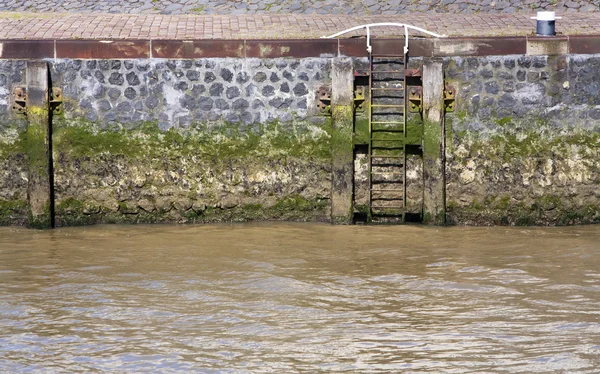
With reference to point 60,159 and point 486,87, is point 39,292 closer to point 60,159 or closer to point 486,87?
point 60,159

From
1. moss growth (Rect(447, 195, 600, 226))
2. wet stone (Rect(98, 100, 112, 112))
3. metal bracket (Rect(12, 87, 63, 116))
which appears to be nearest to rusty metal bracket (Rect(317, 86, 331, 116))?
moss growth (Rect(447, 195, 600, 226))

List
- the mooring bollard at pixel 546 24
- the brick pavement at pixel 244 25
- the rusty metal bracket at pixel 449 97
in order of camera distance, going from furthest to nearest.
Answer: the brick pavement at pixel 244 25 < the mooring bollard at pixel 546 24 < the rusty metal bracket at pixel 449 97

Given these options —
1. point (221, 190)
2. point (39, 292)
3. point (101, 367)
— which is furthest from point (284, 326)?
point (221, 190)

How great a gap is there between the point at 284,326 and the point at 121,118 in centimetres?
513

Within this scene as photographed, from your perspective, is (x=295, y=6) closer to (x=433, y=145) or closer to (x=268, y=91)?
(x=268, y=91)

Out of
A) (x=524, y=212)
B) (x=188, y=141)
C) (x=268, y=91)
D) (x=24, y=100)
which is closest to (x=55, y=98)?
(x=24, y=100)

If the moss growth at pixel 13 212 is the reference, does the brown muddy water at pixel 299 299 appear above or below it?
below

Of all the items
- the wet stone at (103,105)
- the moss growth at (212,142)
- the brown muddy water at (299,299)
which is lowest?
the brown muddy water at (299,299)

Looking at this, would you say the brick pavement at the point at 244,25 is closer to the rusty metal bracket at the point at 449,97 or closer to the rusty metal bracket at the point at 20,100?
the rusty metal bracket at the point at 20,100

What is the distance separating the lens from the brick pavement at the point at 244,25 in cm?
1430

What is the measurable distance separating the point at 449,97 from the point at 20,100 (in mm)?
5274

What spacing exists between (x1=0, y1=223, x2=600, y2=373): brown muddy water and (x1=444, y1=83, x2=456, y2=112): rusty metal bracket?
1525 millimetres

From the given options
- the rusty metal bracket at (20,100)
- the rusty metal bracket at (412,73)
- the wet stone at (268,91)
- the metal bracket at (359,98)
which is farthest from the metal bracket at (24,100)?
the rusty metal bracket at (412,73)

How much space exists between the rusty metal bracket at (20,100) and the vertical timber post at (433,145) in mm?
4913
